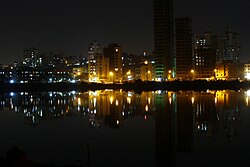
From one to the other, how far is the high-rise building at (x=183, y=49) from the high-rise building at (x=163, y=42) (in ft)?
19.2

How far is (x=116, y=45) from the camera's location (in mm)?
142750

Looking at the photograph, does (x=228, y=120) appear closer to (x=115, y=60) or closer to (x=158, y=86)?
(x=158, y=86)

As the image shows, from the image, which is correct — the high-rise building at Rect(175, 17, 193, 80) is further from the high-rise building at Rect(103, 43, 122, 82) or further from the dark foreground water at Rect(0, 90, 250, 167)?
the dark foreground water at Rect(0, 90, 250, 167)

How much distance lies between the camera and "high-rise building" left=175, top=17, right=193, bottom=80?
424ft

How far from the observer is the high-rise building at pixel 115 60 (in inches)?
5448

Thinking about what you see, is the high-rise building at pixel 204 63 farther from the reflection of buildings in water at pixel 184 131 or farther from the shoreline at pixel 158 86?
the reflection of buildings in water at pixel 184 131

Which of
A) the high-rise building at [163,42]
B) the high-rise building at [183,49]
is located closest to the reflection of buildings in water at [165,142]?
the high-rise building at [163,42]

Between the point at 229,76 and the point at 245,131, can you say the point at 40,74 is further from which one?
the point at 245,131

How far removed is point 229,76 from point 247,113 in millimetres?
110761

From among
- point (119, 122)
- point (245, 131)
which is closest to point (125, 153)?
point (245, 131)

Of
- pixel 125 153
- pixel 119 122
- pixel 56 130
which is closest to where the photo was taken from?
pixel 125 153

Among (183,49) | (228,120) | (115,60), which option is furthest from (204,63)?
(228,120)

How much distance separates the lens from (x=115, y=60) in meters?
141

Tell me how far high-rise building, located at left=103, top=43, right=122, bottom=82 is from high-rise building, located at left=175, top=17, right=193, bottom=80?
2132cm
